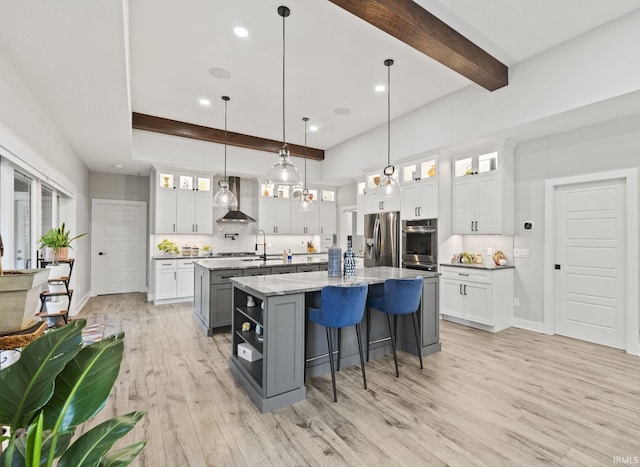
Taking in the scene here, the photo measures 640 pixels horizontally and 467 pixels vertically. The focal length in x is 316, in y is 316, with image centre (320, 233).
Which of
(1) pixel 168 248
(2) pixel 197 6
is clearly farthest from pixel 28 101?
(1) pixel 168 248

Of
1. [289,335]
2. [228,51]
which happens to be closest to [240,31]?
[228,51]

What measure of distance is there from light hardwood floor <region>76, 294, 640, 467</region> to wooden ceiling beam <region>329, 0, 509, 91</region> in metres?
3.25

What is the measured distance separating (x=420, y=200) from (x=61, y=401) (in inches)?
210

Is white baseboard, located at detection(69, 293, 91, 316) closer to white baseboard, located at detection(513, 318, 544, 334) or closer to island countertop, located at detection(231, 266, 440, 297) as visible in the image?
island countertop, located at detection(231, 266, 440, 297)

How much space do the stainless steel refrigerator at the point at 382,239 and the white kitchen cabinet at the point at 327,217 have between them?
1939 mm

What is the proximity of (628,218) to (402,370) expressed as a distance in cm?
328

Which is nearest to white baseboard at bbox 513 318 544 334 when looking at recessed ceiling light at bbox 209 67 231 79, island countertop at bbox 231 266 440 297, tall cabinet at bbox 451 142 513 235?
tall cabinet at bbox 451 142 513 235

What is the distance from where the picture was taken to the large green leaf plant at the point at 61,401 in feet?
2.75

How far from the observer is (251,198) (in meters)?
7.70

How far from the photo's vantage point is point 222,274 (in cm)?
434

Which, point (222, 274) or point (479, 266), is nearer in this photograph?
point (222, 274)

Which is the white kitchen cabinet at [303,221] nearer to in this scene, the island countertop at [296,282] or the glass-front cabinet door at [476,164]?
the glass-front cabinet door at [476,164]

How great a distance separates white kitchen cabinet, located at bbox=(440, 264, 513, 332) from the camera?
4.54 meters

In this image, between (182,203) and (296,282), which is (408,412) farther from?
(182,203)
